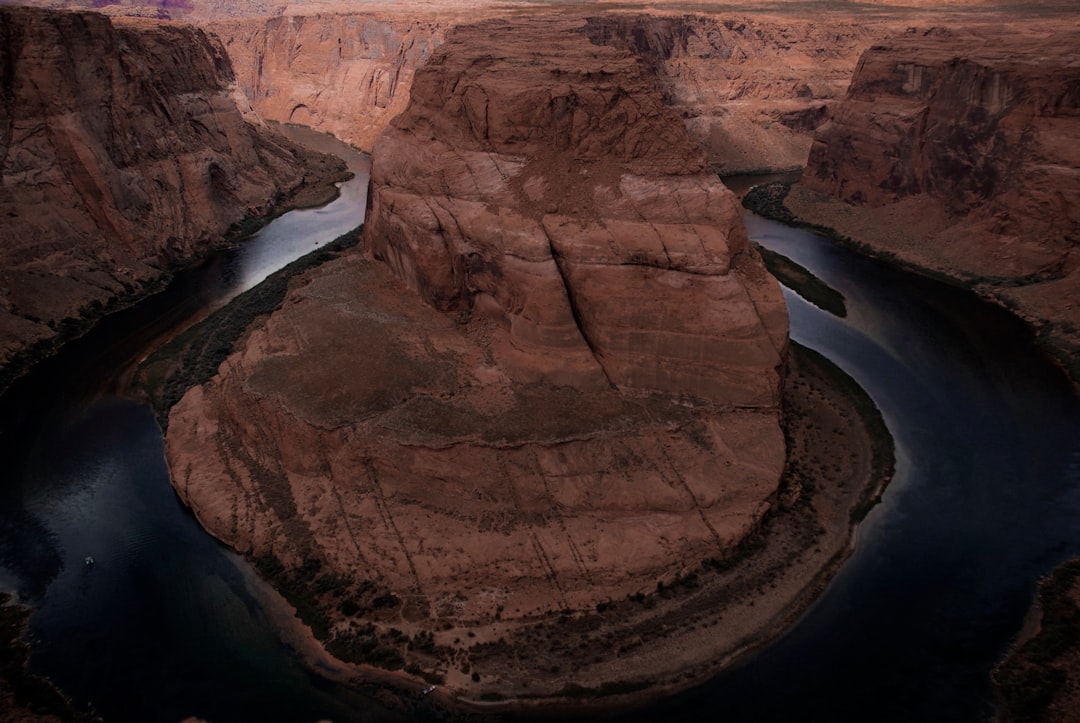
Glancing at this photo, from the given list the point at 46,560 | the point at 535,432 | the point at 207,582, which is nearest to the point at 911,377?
the point at 535,432

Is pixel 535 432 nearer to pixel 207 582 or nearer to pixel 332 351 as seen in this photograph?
pixel 332 351

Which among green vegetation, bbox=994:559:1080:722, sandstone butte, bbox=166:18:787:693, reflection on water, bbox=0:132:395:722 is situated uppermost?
sandstone butte, bbox=166:18:787:693

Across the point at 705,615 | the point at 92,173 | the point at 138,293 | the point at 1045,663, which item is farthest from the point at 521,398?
the point at 92,173

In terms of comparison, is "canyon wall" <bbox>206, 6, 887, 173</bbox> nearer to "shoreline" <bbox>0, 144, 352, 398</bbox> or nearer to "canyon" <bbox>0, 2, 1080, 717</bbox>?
"shoreline" <bbox>0, 144, 352, 398</bbox>

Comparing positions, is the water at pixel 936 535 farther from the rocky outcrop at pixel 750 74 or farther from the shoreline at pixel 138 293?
the rocky outcrop at pixel 750 74


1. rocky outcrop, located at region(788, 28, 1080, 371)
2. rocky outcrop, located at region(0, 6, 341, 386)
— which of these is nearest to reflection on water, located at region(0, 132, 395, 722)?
rocky outcrop, located at region(0, 6, 341, 386)

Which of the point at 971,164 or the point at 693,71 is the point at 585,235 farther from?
the point at 693,71
